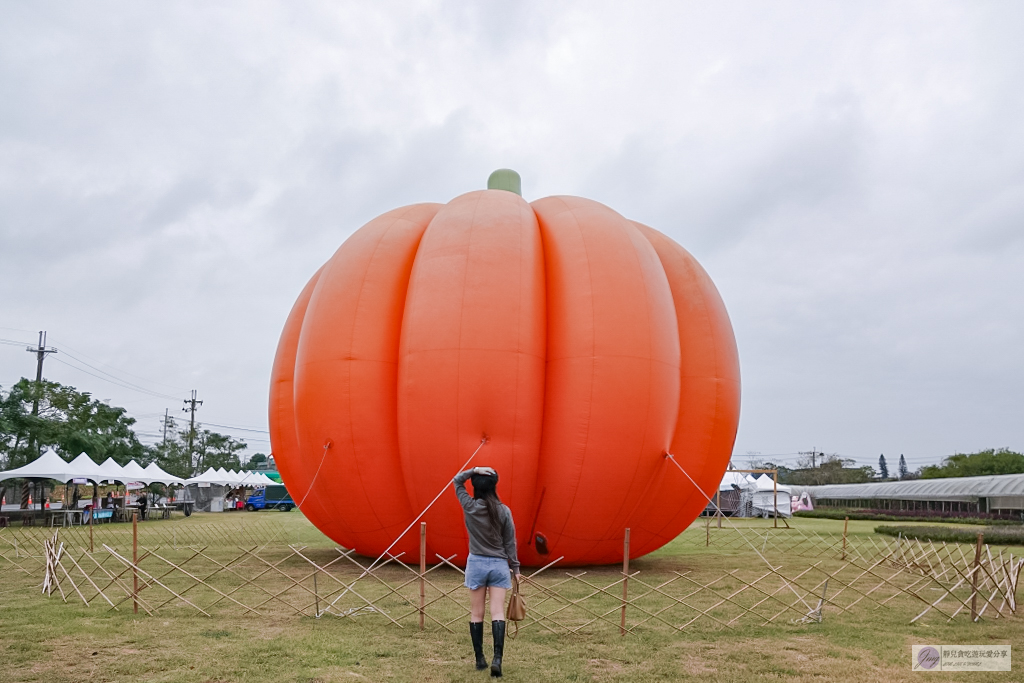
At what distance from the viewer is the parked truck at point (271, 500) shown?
50750 millimetres

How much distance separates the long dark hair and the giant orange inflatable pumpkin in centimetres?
380

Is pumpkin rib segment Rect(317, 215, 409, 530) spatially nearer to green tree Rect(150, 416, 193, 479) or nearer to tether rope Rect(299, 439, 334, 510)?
tether rope Rect(299, 439, 334, 510)

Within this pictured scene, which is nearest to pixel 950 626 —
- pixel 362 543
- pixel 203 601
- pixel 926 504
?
pixel 362 543

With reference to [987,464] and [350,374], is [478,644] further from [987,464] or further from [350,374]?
[987,464]

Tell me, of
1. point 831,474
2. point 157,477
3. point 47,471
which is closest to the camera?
point 47,471

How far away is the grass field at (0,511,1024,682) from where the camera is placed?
6750mm

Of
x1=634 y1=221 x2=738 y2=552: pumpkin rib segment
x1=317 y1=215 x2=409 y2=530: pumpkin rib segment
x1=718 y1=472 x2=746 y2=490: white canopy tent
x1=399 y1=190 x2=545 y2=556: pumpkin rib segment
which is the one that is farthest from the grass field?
x1=718 y1=472 x2=746 y2=490: white canopy tent

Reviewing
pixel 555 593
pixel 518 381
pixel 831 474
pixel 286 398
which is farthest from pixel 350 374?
pixel 831 474

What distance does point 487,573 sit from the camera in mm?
6828

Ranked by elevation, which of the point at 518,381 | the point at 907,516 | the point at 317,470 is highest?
the point at 518,381

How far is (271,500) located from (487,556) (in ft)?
159

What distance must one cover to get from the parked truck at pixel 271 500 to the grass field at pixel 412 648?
42272 mm

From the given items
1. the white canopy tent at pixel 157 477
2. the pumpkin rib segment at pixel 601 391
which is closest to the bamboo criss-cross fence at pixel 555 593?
the pumpkin rib segment at pixel 601 391

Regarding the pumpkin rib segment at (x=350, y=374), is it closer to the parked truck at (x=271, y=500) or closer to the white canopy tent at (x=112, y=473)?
the white canopy tent at (x=112, y=473)
